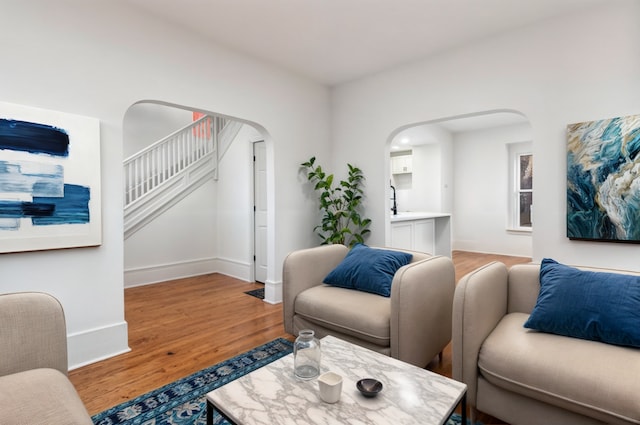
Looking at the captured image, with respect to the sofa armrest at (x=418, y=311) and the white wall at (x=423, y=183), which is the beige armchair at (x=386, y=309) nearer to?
the sofa armrest at (x=418, y=311)

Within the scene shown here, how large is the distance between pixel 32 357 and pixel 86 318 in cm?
108

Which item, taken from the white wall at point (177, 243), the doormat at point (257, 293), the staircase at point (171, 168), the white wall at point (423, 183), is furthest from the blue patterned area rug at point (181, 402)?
the white wall at point (423, 183)

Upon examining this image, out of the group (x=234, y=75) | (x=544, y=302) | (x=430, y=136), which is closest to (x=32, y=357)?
(x=544, y=302)

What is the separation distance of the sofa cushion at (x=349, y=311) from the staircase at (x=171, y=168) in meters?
3.25

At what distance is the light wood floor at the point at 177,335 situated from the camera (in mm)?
2119

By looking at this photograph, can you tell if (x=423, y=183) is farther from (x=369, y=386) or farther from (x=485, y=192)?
(x=369, y=386)

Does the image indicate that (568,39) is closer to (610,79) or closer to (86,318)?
(610,79)

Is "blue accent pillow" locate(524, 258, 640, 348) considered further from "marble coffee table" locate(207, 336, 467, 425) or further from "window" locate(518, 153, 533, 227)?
"window" locate(518, 153, 533, 227)

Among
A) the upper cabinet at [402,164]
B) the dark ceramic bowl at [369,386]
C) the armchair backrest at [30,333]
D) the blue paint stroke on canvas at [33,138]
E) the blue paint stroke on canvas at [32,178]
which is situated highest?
the upper cabinet at [402,164]

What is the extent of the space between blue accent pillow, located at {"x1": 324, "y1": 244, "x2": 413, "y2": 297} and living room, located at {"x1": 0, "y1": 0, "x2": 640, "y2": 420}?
A: 1.35 metres

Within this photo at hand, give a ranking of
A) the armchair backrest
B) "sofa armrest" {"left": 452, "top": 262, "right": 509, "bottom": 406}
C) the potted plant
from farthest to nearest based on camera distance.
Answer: the potted plant
"sofa armrest" {"left": 452, "top": 262, "right": 509, "bottom": 406}
the armchair backrest

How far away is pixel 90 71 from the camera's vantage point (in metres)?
2.40

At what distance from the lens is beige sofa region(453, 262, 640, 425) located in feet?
4.18

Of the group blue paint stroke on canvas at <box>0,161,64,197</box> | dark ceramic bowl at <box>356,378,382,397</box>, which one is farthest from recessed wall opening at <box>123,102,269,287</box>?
dark ceramic bowl at <box>356,378,382,397</box>
